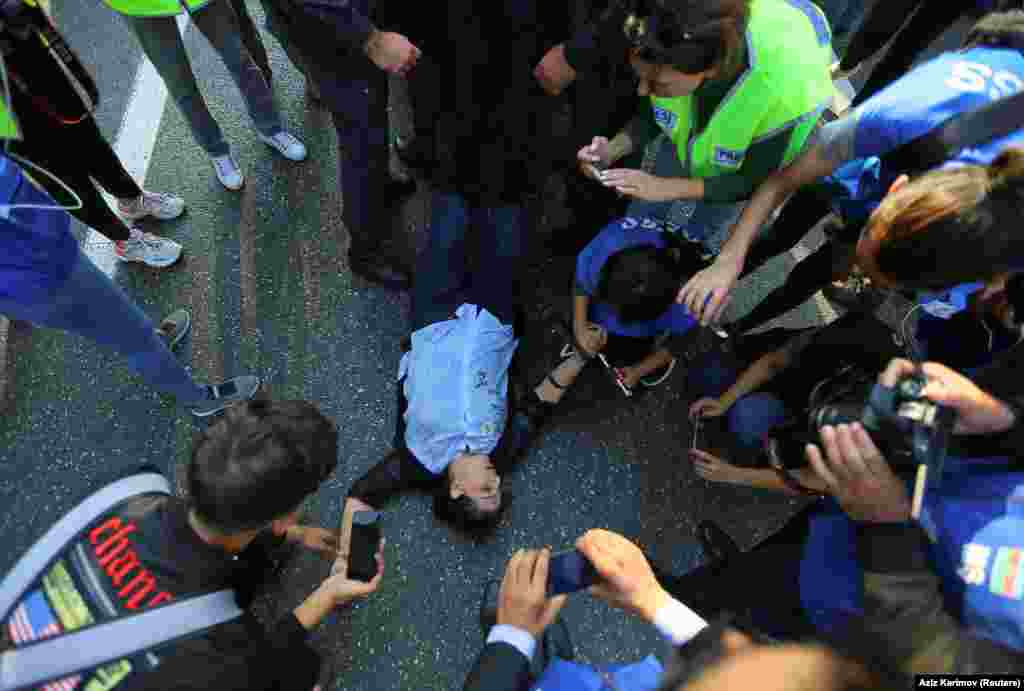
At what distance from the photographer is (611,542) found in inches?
51.2

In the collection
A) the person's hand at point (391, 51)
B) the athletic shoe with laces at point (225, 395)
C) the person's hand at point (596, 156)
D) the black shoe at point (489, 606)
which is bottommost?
the black shoe at point (489, 606)

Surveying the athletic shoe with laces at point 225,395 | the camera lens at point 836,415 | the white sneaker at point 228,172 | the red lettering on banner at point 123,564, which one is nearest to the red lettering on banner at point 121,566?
the red lettering on banner at point 123,564

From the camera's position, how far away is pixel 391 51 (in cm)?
165

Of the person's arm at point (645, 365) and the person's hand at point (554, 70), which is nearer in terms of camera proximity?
the person's hand at point (554, 70)

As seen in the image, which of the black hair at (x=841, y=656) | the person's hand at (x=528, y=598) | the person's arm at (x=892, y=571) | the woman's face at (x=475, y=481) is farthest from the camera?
the woman's face at (x=475, y=481)

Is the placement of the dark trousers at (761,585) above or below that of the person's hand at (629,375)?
below

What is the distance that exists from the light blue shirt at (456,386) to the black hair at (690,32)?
0.89 meters

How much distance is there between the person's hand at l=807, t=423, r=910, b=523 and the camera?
42.7 inches

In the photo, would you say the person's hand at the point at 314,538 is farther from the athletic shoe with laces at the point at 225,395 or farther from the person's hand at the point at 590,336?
the person's hand at the point at 590,336

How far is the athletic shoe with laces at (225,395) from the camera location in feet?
6.21

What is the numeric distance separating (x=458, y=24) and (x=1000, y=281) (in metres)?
1.40

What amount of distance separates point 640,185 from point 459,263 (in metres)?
0.66

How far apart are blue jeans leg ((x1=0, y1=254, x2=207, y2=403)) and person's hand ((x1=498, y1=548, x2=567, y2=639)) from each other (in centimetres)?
110

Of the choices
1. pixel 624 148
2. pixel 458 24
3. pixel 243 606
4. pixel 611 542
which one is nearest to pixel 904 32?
pixel 624 148
